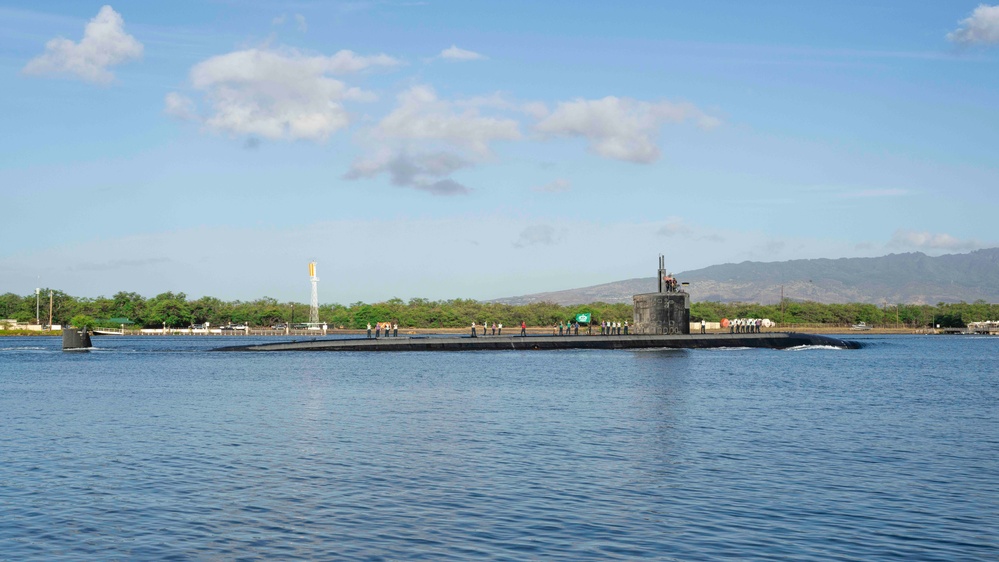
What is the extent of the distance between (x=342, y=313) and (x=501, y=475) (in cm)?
17957

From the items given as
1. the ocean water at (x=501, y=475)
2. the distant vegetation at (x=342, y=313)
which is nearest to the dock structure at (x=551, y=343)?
the ocean water at (x=501, y=475)

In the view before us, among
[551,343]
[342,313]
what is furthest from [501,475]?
[342,313]

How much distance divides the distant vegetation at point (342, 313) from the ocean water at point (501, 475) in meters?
122

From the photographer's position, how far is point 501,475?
14992 millimetres

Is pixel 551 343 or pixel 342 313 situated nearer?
pixel 551 343

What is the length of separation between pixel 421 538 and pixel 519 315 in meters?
170

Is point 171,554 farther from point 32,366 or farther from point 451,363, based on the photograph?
point 32,366

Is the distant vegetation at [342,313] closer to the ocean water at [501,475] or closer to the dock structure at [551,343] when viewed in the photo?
the dock structure at [551,343]

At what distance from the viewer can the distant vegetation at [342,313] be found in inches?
6240

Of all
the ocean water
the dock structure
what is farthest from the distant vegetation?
the ocean water

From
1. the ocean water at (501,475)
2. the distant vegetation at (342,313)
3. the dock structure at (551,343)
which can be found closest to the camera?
the ocean water at (501,475)

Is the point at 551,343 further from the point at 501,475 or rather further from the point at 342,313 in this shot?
the point at 342,313

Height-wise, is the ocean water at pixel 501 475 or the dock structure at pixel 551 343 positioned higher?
the dock structure at pixel 551 343

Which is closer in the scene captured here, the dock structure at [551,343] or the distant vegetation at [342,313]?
the dock structure at [551,343]
